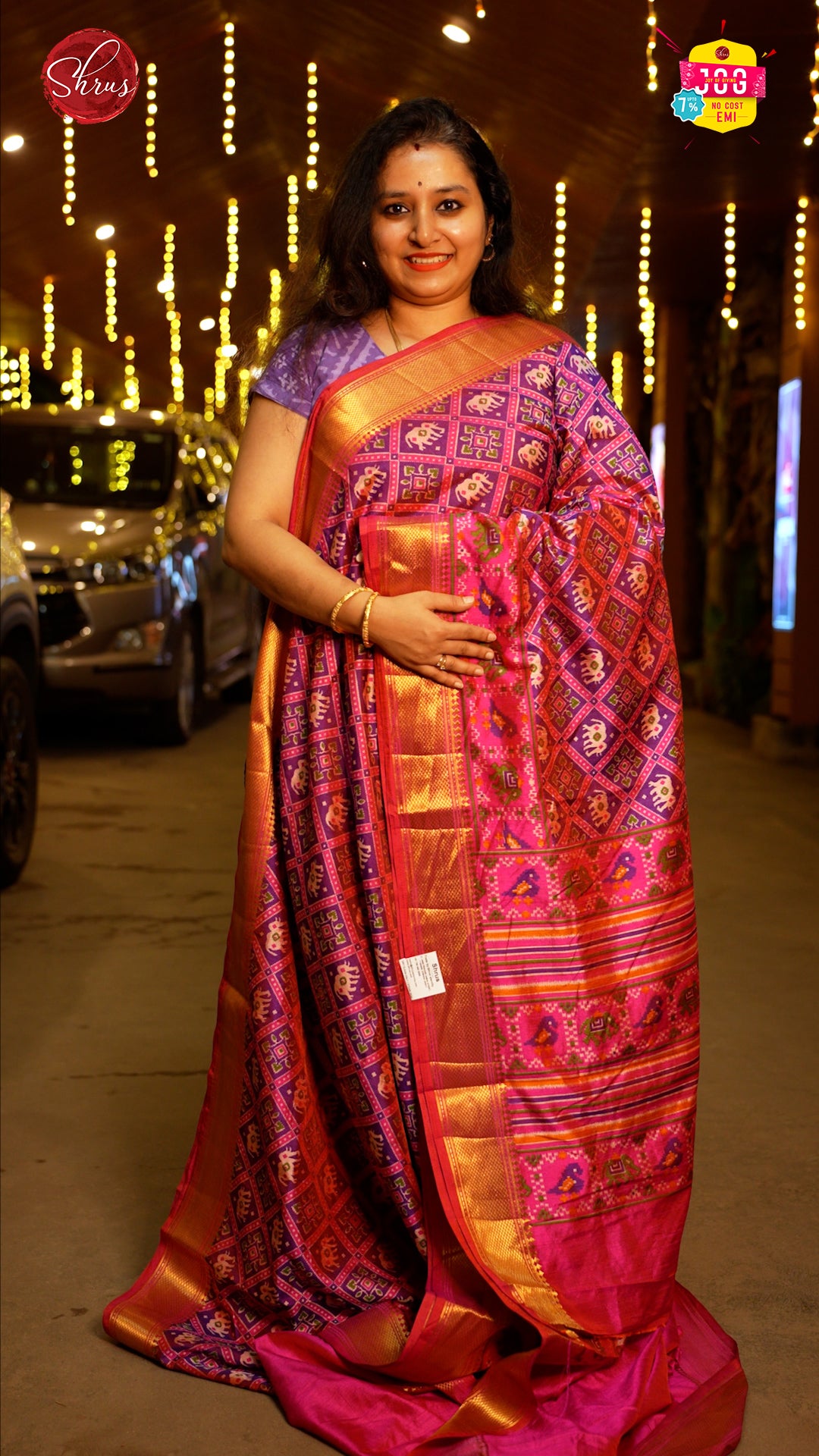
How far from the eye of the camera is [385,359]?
2086 mm

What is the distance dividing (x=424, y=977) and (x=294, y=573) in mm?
578

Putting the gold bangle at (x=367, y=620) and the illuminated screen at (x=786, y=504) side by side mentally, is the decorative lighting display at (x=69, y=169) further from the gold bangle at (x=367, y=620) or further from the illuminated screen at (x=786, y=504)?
the gold bangle at (x=367, y=620)

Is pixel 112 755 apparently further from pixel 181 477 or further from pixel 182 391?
pixel 182 391

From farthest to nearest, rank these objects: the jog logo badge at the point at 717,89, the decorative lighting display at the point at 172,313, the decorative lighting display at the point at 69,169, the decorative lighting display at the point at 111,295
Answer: the decorative lighting display at the point at 111,295, the decorative lighting display at the point at 172,313, the decorative lighting display at the point at 69,169, the jog logo badge at the point at 717,89

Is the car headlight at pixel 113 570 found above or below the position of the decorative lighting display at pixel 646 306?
below

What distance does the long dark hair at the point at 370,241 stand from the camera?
6.97ft

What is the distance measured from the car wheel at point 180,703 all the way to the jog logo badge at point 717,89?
5449mm

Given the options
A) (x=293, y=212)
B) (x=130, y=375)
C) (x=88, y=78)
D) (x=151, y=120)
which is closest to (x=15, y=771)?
(x=88, y=78)

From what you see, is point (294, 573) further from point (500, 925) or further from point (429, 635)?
point (500, 925)

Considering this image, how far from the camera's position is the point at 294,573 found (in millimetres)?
2080

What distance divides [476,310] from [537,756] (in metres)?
0.67

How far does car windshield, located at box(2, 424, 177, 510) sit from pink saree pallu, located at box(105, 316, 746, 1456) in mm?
7083

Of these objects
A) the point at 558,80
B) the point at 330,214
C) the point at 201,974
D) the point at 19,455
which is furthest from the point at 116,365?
the point at 330,214

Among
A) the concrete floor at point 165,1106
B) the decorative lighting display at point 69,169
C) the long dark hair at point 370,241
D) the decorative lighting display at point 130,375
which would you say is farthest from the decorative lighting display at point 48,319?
the long dark hair at point 370,241
